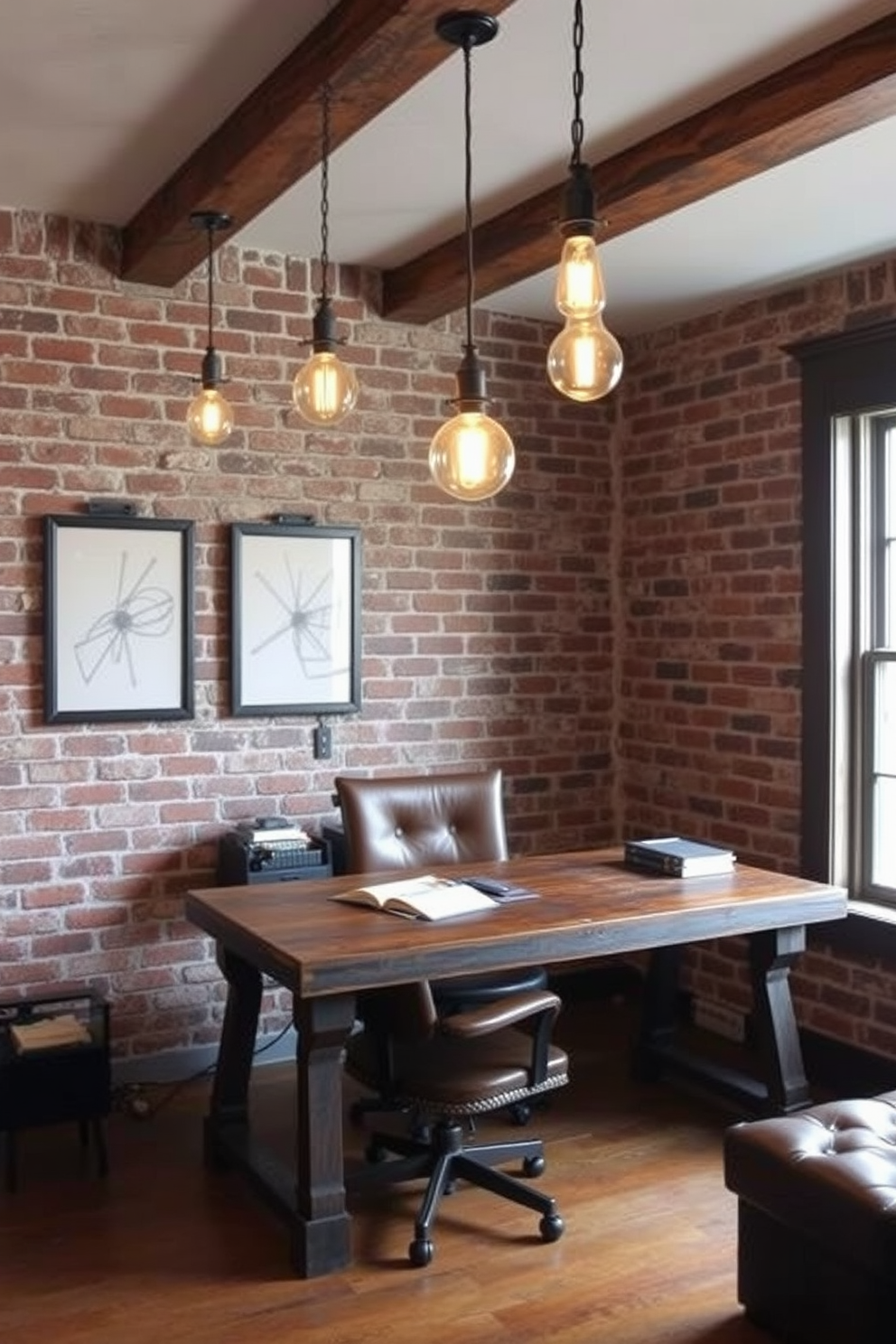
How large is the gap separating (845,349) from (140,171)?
2.15 meters

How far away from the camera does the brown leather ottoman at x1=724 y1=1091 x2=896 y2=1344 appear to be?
7.74ft

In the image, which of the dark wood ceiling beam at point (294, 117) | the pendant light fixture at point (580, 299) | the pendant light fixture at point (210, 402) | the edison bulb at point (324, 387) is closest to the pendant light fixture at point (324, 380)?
the edison bulb at point (324, 387)

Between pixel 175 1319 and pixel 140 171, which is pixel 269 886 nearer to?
pixel 175 1319

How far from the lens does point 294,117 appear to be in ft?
8.86

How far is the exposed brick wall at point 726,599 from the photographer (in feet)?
13.4

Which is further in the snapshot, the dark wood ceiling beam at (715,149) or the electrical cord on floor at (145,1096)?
the electrical cord on floor at (145,1096)

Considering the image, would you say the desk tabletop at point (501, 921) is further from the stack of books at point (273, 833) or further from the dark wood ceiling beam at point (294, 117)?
the dark wood ceiling beam at point (294, 117)

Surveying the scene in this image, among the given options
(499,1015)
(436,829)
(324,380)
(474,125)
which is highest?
(474,125)

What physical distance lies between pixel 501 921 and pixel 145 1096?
160 centimetres

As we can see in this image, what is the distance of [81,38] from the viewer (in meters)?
2.59

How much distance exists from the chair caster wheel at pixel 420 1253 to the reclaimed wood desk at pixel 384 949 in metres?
0.15

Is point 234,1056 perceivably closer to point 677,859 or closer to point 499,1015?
point 499,1015

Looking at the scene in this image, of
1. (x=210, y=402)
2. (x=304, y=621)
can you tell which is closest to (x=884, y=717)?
(x=304, y=621)

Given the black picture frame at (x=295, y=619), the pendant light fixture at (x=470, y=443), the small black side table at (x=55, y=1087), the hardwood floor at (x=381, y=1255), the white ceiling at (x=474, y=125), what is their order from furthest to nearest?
the black picture frame at (x=295, y=619), the small black side table at (x=55, y=1087), the hardwood floor at (x=381, y=1255), the white ceiling at (x=474, y=125), the pendant light fixture at (x=470, y=443)
